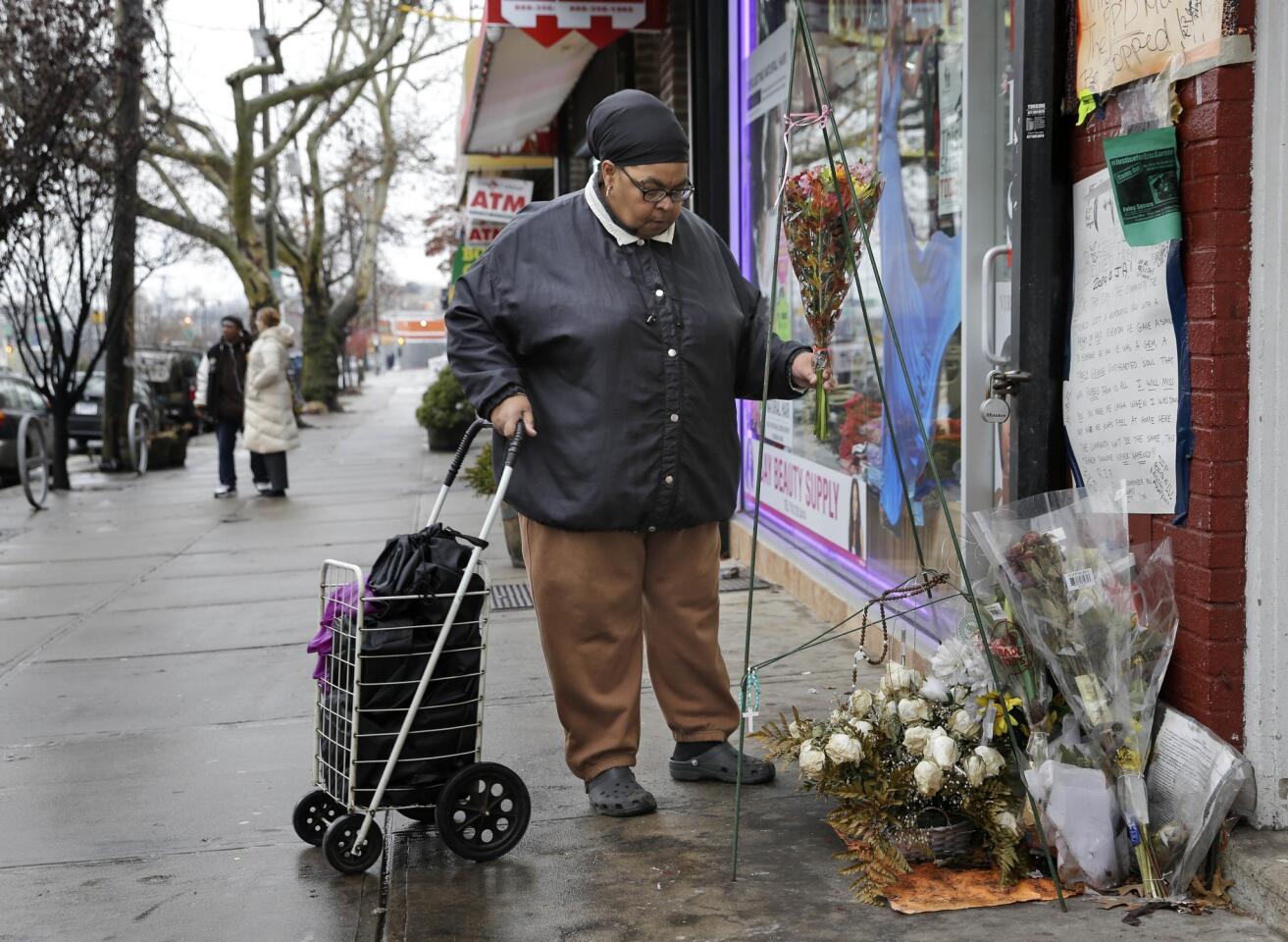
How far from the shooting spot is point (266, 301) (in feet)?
80.6

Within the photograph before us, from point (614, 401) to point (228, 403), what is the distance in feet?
35.9

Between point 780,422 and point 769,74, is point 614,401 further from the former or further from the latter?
point 769,74

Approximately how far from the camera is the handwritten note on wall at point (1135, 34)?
3174 mm

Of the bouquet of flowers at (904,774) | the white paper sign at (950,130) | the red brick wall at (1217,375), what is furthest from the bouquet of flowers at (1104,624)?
the white paper sign at (950,130)

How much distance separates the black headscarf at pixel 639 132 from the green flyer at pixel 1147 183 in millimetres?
1119

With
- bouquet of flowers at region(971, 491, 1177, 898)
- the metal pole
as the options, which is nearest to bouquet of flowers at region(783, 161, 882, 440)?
bouquet of flowers at region(971, 491, 1177, 898)

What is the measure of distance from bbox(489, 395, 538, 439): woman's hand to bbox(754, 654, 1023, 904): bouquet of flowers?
1129 mm

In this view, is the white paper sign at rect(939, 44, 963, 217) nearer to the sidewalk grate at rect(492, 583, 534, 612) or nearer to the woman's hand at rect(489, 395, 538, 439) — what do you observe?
the woman's hand at rect(489, 395, 538, 439)

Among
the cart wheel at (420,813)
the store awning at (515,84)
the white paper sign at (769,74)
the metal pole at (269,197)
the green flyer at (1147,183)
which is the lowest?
the cart wheel at (420,813)

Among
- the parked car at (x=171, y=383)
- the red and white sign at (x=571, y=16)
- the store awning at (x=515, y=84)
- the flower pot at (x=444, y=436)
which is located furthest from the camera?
the parked car at (x=171, y=383)

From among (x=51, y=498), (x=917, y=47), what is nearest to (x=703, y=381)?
(x=917, y=47)

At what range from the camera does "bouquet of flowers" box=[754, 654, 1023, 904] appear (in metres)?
3.40

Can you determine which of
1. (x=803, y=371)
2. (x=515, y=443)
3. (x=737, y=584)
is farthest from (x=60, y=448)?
(x=803, y=371)

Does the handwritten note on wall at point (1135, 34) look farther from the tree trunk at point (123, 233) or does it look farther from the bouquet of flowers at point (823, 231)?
the tree trunk at point (123, 233)
